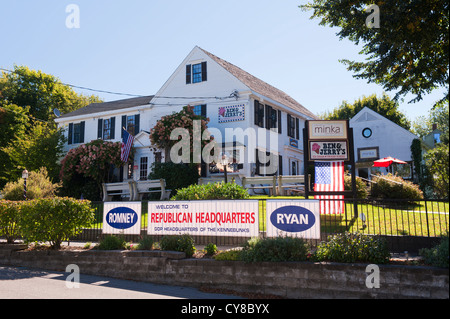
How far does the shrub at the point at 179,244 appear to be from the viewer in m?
9.22

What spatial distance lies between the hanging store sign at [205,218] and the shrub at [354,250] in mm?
2120

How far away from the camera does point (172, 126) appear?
75.8 ft

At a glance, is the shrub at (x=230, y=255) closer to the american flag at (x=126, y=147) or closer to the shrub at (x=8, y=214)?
the shrub at (x=8, y=214)

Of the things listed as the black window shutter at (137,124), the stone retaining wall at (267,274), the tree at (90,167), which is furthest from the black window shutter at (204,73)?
the stone retaining wall at (267,274)

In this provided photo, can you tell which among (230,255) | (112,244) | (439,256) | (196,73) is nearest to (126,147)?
Answer: (196,73)

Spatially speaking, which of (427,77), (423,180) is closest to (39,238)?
(427,77)

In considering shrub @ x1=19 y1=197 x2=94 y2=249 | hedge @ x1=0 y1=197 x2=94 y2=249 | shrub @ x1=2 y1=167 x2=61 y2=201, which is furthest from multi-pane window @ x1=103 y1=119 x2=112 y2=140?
shrub @ x1=19 y1=197 x2=94 y2=249

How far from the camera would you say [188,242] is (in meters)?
9.36

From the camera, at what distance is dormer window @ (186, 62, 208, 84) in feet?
85.9

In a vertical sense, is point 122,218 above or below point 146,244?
above

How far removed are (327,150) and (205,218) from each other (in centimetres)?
491

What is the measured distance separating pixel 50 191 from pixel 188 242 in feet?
48.8

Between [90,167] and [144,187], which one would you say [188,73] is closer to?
[90,167]

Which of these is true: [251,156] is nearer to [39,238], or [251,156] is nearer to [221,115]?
[221,115]
